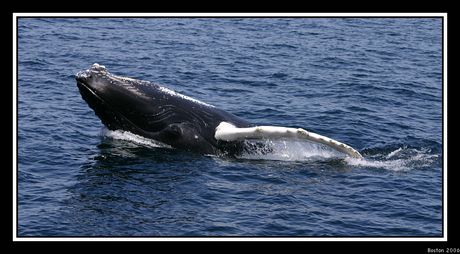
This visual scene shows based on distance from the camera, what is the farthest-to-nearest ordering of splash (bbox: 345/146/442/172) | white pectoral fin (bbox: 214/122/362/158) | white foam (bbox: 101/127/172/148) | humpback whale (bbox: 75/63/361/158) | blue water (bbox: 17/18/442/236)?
white foam (bbox: 101/127/172/148) < splash (bbox: 345/146/442/172) < humpback whale (bbox: 75/63/361/158) < white pectoral fin (bbox: 214/122/362/158) < blue water (bbox: 17/18/442/236)

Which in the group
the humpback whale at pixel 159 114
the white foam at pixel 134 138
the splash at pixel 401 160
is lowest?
the splash at pixel 401 160

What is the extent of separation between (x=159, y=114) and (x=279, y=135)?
472 cm

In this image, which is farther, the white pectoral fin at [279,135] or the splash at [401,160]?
the splash at [401,160]

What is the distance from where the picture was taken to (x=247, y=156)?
21.6m

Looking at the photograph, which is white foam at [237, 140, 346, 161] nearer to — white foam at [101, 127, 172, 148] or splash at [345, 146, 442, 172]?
splash at [345, 146, 442, 172]

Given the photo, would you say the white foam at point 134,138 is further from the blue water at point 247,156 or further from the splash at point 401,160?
the splash at point 401,160

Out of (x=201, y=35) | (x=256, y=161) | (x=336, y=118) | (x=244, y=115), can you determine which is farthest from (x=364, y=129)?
(x=201, y=35)

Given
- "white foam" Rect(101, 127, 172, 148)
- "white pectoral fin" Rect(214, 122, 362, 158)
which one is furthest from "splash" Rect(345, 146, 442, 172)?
"white foam" Rect(101, 127, 172, 148)

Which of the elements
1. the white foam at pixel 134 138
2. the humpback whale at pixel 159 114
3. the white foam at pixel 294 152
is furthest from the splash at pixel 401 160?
the white foam at pixel 134 138

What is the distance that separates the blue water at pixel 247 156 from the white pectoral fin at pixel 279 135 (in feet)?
3.80

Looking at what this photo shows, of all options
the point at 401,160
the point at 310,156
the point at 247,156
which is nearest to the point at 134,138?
the point at 247,156

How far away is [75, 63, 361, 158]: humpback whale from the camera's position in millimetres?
20547

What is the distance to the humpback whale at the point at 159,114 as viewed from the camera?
20547 millimetres

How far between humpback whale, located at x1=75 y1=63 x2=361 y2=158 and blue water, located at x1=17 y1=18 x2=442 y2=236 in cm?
56
